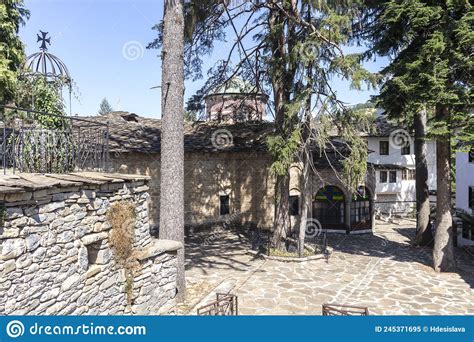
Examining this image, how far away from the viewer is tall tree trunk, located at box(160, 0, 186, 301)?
880 centimetres

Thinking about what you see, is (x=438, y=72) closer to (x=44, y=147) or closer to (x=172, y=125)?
(x=172, y=125)

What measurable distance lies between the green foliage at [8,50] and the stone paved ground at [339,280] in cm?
872

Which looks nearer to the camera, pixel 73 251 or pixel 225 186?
pixel 73 251

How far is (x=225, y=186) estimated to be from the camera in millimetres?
19141

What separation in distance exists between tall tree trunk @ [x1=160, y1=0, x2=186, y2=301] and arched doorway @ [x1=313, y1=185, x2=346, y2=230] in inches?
508

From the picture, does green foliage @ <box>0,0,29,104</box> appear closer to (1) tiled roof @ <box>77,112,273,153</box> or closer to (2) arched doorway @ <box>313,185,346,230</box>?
(1) tiled roof @ <box>77,112,273,153</box>

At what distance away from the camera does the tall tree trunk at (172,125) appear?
880 cm

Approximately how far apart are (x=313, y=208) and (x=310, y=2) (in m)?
11.9

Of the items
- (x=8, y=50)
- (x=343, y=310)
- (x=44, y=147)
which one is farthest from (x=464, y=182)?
(x=8, y=50)

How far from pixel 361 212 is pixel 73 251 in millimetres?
17644

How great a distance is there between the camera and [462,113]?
10.9m

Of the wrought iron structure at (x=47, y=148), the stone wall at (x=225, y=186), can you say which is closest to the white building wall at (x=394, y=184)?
the stone wall at (x=225, y=186)

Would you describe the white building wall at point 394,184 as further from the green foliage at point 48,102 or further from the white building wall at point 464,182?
the green foliage at point 48,102

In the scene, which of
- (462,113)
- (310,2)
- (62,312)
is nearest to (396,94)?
(462,113)
